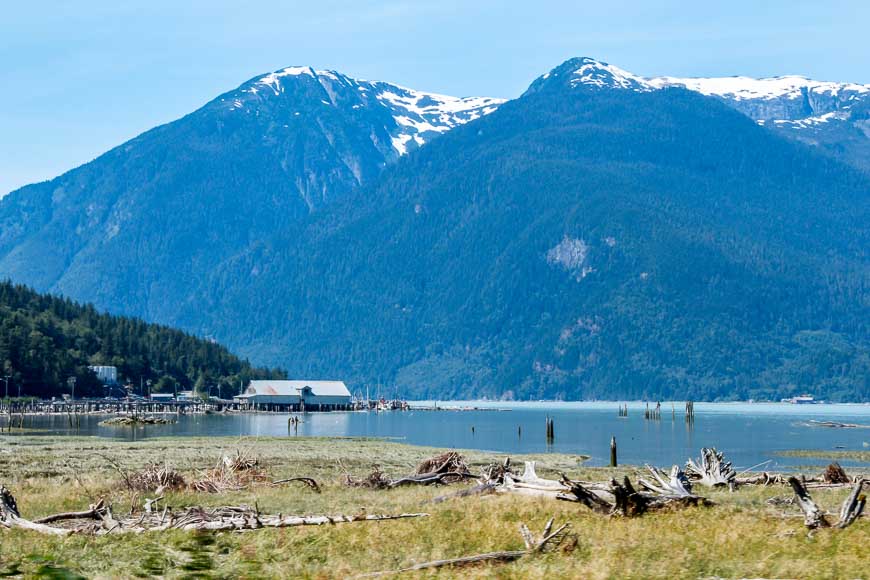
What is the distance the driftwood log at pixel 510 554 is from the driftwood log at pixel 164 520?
5.79 metres

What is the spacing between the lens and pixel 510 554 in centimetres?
2608

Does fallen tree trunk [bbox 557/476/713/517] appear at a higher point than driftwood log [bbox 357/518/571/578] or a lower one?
higher

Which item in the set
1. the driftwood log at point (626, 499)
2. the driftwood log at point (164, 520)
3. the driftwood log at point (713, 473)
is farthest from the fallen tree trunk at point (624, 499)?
the driftwood log at point (713, 473)

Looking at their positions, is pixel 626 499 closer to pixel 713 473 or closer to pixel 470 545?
pixel 470 545

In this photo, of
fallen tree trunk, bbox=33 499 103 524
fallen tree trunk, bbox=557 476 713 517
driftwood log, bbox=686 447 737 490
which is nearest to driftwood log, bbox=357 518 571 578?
fallen tree trunk, bbox=557 476 713 517

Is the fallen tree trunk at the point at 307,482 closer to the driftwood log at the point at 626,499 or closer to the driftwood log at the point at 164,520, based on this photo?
the driftwood log at the point at 164,520

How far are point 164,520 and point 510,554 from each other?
925cm

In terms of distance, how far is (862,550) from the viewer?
26281 millimetres

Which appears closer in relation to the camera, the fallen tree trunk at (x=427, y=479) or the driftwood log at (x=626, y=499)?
the driftwood log at (x=626, y=499)

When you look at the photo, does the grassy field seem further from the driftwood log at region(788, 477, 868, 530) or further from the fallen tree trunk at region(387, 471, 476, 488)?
the fallen tree trunk at region(387, 471, 476, 488)

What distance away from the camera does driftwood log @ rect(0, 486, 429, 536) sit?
3016 centimetres

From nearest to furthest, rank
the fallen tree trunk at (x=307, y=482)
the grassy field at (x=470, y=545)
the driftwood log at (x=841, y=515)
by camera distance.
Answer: the grassy field at (x=470, y=545), the driftwood log at (x=841, y=515), the fallen tree trunk at (x=307, y=482)

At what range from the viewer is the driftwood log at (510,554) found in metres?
25.4

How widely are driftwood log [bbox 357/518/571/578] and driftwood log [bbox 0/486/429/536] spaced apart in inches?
228
